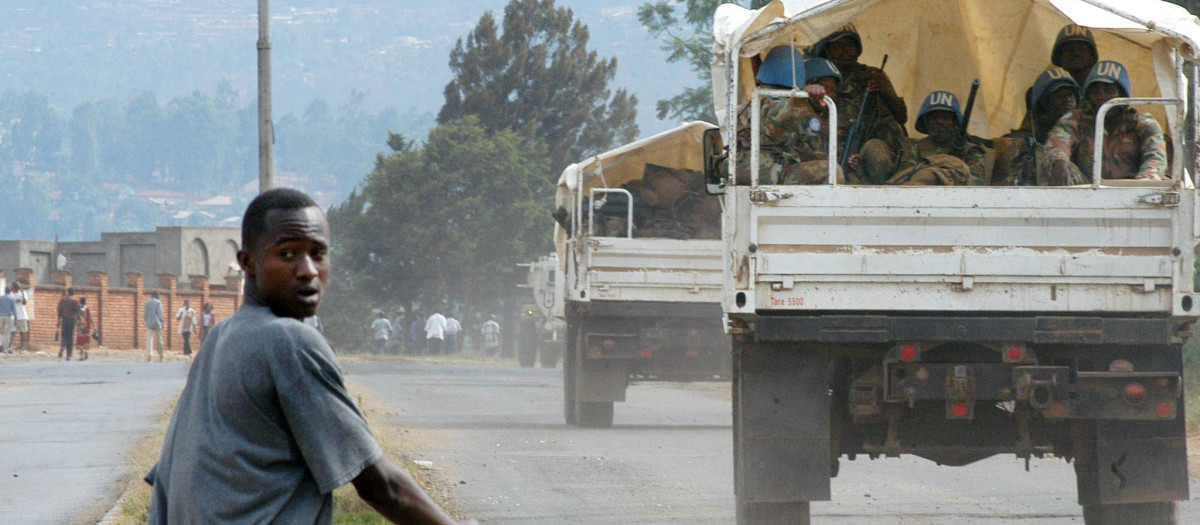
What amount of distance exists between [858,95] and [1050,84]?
1.07 metres

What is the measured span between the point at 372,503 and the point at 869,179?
19.6ft

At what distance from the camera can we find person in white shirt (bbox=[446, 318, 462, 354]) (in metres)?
52.9

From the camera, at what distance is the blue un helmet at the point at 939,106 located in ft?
30.5

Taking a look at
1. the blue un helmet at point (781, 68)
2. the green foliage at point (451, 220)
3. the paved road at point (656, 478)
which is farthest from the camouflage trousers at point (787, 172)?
the green foliage at point (451, 220)

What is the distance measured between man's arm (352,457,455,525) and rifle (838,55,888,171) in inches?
231

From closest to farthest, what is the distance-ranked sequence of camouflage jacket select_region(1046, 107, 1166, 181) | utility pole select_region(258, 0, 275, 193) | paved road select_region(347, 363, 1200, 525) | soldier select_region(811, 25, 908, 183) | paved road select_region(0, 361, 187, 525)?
camouflage jacket select_region(1046, 107, 1166, 181) < soldier select_region(811, 25, 908, 183) < paved road select_region(347, 363, 1200, 525) < paved road select_region(0, 361, 187, 525) < utility pole select_region(258, 0, 275, 193)

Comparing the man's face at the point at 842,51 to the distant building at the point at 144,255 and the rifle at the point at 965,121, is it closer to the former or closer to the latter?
the rifle at the point at 965,121

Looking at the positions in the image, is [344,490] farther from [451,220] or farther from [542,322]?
[451,220]

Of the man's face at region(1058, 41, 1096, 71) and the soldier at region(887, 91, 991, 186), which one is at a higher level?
the man's face at region(1058, 41, 1096, 71)

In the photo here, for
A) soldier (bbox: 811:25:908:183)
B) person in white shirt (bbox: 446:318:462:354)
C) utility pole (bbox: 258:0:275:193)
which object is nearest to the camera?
soldier (bbox: 811:25:908:183)

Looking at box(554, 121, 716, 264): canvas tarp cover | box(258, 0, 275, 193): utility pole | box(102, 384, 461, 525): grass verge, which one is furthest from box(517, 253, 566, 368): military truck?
box(102, 384, 461, 525): grass verge

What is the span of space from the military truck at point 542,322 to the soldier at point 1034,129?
1847 centimetres

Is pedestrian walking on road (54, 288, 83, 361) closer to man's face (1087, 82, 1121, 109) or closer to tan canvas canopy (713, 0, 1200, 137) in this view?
tan canvas canopy (713, 0, 1200, 137)

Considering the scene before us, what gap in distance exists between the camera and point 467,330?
67.1 m
